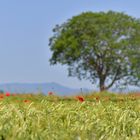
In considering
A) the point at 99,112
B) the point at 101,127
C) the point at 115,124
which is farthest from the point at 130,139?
the point at 99,112

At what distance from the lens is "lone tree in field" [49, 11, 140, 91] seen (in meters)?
45.6

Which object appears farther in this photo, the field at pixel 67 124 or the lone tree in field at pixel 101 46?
the lone tree in field at pixel 101 46

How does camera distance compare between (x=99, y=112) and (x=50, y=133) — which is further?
(x=99, y=112)

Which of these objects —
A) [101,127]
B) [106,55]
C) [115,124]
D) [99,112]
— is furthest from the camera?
[106,55]

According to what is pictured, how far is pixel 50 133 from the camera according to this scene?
20.1 feet

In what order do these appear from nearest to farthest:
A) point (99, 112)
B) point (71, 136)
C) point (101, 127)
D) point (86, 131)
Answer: point (71, 136) → point (86, 131) → point (101, 127) → point (99, 112)

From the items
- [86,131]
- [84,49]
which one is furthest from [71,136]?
[84,49]

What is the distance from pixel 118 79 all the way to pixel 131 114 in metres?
38.5

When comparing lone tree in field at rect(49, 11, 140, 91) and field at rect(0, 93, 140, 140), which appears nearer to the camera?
field at rect(0, 93, 140, 140)

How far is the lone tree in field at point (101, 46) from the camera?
45.6 metres

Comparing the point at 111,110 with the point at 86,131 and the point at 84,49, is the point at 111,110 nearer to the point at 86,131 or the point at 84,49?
the point at 86,131

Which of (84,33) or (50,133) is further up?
(84,33)

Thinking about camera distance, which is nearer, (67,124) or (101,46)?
(67,124)

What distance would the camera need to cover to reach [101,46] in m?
45.6
